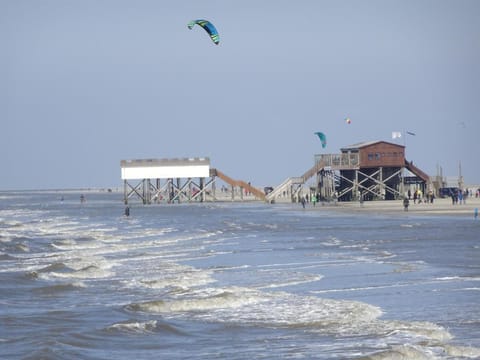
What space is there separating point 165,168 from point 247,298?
71247mm

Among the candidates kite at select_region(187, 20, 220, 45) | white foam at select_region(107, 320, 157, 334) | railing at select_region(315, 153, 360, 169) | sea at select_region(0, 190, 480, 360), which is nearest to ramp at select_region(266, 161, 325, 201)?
railing at select_region(315, 153, 360, 169)

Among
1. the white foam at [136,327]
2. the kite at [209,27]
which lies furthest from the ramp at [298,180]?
the white foam at [136,327]

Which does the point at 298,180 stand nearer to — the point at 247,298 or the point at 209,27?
the point at 209,27

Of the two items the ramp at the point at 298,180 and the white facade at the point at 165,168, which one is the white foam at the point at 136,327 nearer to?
the ramp at the point at 298,180

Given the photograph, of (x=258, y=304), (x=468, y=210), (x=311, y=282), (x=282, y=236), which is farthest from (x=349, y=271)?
(x=468, y=210)

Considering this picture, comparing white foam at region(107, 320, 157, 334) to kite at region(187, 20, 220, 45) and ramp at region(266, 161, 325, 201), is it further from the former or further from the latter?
ramp at region(266, 161, 325, 201)

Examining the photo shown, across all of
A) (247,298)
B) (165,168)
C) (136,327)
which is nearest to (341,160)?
(165,168)

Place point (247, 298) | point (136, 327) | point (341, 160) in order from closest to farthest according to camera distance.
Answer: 1. point (136, 327)
2. point (247, 298)
3. point (341, 160)

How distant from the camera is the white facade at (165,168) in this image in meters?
90.2

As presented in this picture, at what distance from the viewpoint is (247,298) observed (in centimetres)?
2002

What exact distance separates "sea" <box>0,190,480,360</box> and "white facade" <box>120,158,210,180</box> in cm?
5084

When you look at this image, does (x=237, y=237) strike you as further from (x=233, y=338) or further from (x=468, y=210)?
(x=233, y=338)

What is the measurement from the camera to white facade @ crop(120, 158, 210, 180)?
296 feet

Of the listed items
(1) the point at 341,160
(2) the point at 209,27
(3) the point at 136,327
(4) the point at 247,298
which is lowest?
(3) the point at 136,327
